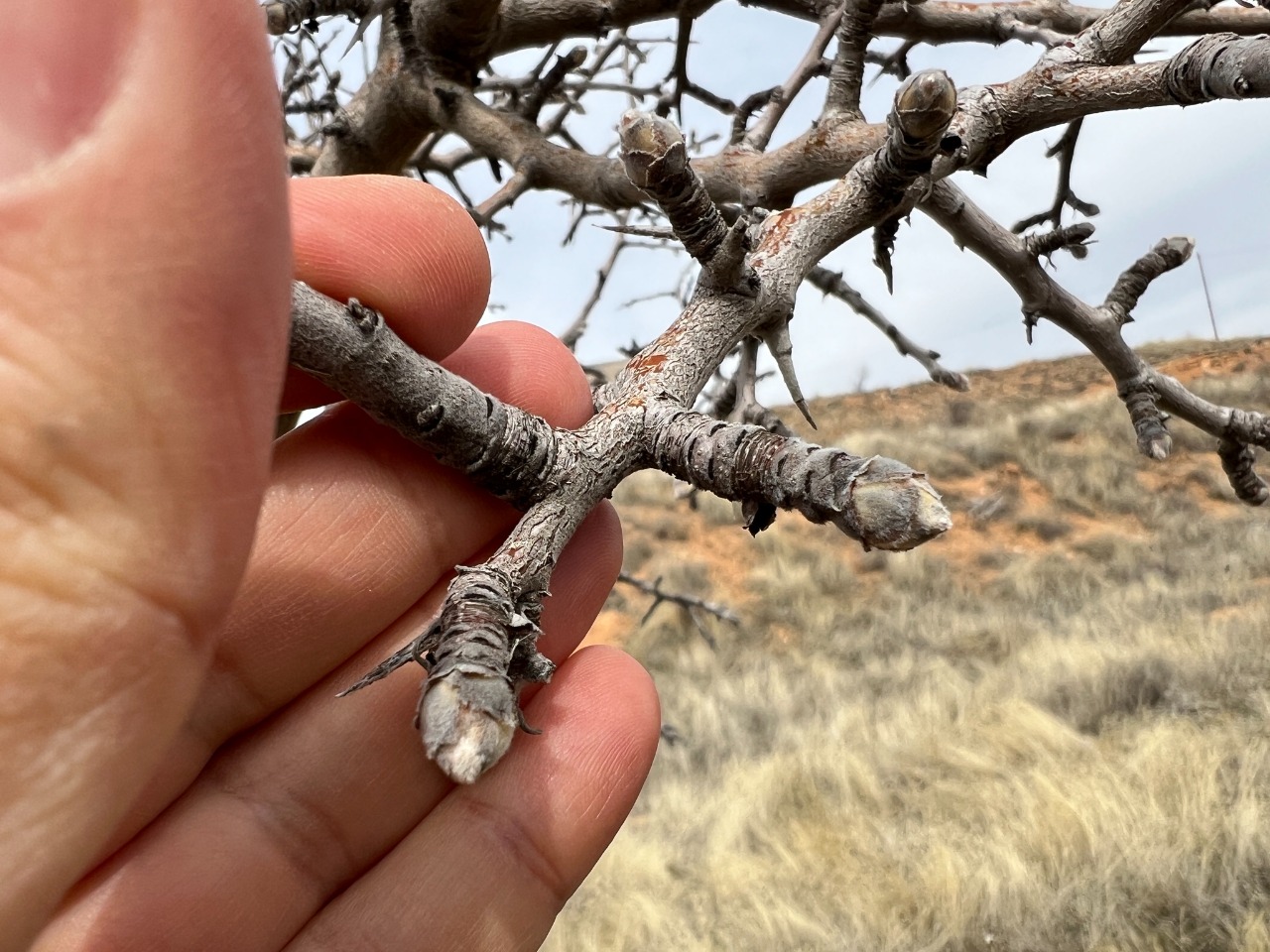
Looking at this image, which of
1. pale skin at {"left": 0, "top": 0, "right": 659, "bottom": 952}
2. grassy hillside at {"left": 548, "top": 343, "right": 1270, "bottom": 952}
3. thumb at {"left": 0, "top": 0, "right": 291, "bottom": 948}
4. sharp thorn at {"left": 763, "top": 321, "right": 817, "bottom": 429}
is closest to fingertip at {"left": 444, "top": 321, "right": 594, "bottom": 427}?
pale skin at {"left": 0, "top": 0, "right": 659, "bottom": 952}

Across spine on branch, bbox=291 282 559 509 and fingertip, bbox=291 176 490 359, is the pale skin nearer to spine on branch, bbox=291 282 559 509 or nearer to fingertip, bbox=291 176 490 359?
fingertip, bbox=291 176 490 359

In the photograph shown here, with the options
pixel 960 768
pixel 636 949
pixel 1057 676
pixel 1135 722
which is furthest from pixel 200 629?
pixel 1057 676

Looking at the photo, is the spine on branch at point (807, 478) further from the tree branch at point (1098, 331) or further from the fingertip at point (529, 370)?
the tree branch at point (1098, 331)

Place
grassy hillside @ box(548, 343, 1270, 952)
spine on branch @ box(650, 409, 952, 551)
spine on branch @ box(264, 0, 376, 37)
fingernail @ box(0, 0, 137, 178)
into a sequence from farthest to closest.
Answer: grassy hillside @ box(548, 343, 1270, 952), spine on branch @ box(264, 0, 376, 37), spine on branch @ box(650, 409, 952, 551), fingernail @ box(0, 0, 137, 178)

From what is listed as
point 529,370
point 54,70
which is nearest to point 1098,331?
point 529,370

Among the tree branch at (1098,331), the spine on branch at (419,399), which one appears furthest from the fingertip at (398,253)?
the tree branch at (1098,331)

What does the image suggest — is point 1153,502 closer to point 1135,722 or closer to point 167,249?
point 1135,722

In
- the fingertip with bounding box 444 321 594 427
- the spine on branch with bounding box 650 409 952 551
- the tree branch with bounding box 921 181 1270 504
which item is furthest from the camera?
the tree branch with bounding box 921 181 1270 504
